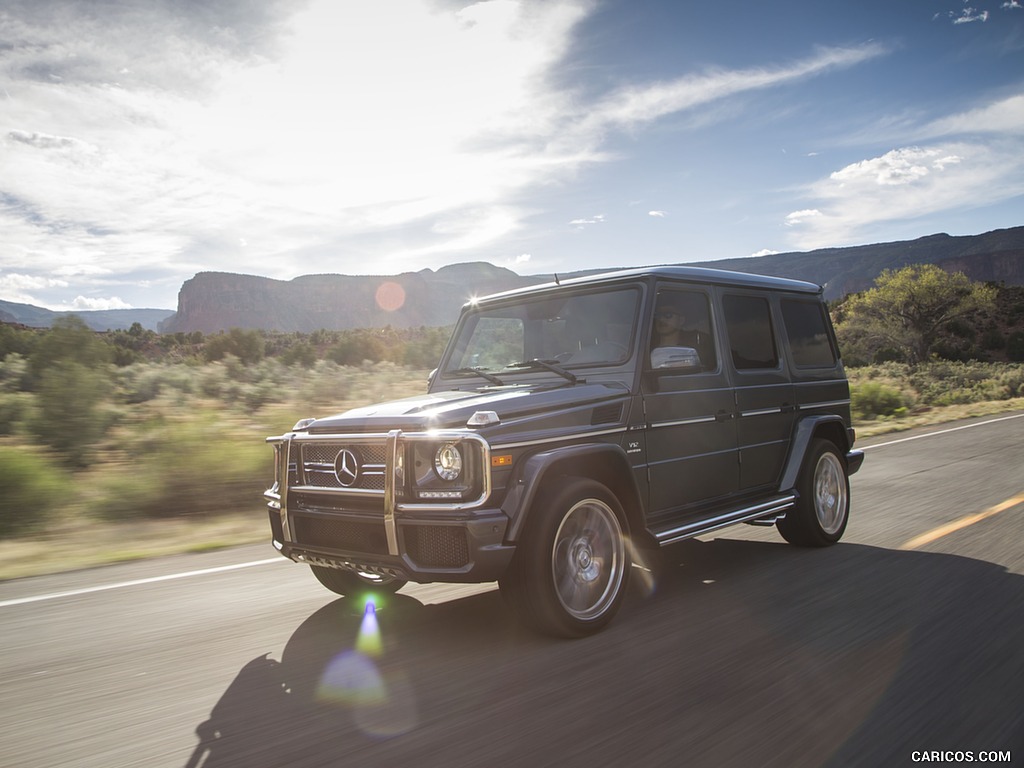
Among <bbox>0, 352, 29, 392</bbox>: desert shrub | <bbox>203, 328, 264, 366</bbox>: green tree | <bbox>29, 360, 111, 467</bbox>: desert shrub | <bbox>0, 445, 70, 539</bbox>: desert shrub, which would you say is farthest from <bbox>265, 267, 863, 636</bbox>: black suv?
<bbox>203, 328, 264, 366</bbox>: green tree

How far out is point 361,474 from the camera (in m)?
4.25

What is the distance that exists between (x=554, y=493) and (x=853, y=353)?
6242 centimetres

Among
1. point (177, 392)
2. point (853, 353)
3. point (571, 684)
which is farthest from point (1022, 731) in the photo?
point (853, 353)

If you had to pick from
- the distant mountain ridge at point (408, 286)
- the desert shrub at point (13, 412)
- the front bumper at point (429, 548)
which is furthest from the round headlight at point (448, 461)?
the distant mountain ridge at point (408, 286)

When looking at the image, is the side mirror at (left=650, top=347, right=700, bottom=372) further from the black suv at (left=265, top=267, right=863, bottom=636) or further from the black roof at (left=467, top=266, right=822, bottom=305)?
the black roof at (left=467, top=266, right=822, bottom=305)

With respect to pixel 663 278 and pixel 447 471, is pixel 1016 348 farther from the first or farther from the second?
pixel 447 471

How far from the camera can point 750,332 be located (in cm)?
601

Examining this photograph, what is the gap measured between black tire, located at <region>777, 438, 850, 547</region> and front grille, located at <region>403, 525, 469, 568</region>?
3315 millimetres

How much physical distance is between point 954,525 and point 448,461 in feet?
17.0

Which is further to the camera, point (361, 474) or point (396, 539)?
point (361, 474)

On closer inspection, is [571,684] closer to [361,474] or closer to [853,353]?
[361,474]

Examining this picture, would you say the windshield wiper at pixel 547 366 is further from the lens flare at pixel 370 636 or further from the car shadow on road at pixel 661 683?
the lens flare at pixel 370 636

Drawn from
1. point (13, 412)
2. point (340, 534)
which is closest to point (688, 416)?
point (340, 534)

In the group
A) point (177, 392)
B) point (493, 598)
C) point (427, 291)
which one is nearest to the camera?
point (493, 598)
